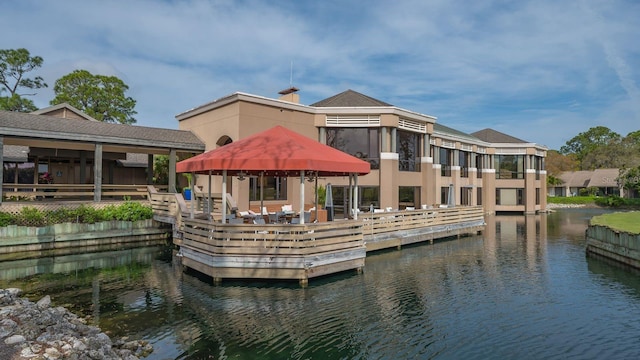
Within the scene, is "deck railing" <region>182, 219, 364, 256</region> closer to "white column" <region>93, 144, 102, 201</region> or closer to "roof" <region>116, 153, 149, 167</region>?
"white column" <region>93, 144, 102, 201</region>

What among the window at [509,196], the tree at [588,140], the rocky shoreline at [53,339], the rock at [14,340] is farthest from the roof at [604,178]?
the rock at [14,340]

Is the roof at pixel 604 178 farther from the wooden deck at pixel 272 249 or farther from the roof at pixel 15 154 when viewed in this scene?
the roof at pixel 15 154

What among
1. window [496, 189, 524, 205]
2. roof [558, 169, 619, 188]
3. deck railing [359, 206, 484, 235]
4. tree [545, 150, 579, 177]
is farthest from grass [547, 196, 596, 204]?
deck railing [359, 206, 484, 235]

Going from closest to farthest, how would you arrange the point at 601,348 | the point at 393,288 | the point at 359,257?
the point at 601,348 < the point at 393,288 < the point at 359,257

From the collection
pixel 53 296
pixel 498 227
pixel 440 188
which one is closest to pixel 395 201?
pixel 498 227

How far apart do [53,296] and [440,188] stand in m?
28.1

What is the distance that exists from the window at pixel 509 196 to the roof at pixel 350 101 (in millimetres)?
22406

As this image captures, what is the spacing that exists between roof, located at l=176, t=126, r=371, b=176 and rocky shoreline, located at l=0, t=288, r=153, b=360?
17.0 ft

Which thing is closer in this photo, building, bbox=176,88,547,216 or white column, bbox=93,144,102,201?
white column, bbox=93,144,102,201

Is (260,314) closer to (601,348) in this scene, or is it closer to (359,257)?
(359,257)

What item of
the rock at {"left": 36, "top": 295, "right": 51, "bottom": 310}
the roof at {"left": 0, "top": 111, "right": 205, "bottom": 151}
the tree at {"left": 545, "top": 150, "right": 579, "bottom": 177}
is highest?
the tree at {"left": 545, "top": 150, "right": 579, "bottom": 177}

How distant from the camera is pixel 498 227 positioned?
26672 millimetres

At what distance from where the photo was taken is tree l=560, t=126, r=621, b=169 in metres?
83.7

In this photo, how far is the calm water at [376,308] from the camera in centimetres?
692
